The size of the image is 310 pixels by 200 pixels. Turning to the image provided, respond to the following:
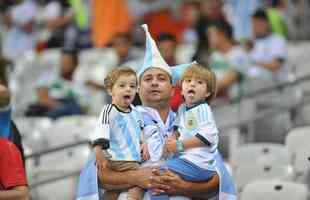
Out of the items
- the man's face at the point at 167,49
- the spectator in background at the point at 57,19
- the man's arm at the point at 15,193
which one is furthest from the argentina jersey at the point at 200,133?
the spectator in background at the point at 57,19

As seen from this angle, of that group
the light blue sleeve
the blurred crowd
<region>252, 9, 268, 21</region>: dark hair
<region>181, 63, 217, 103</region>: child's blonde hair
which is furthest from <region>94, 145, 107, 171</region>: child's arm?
<region>252, 9, 268, 21</region>: dark hair

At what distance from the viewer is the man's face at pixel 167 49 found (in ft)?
37.6

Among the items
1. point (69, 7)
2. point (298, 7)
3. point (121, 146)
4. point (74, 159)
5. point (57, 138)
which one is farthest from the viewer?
point (69, 7)

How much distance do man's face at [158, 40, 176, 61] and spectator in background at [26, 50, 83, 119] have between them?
1.85m

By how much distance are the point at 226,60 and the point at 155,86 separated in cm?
576

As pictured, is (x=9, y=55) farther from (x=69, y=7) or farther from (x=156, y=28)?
(x=156, y=28)

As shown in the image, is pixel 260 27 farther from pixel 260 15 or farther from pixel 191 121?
pixel 191 121

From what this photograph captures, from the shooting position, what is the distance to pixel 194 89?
6906 mm

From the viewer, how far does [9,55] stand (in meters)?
16.6

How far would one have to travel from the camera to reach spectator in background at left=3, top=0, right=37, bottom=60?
16531 millimetres

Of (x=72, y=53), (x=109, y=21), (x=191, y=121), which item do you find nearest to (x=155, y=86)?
(x=191, y=121)

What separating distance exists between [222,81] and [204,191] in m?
5.39

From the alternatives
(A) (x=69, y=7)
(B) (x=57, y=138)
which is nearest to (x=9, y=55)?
(A) (x=69, y=7)

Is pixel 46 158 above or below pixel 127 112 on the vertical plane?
below
